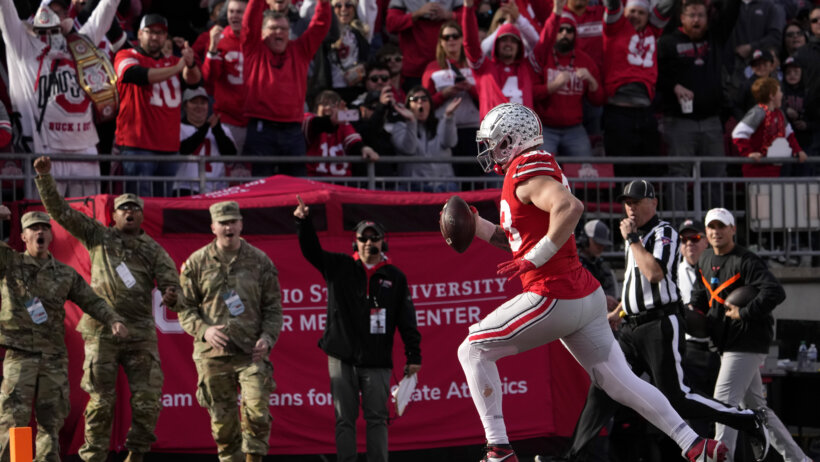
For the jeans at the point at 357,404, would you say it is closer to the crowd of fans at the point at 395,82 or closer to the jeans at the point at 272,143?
the crowd of fans at the point at 395,82

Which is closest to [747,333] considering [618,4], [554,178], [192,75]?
[554,178]

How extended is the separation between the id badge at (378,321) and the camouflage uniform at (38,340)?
79.9 inches

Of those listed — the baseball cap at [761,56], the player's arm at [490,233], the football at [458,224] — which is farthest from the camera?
the baseball cap at [761,56]

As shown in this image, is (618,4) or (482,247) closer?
(482,247)

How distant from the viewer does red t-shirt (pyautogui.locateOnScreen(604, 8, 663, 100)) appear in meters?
14.1

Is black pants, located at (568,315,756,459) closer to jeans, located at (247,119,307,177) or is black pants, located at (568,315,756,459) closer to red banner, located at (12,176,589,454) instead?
red banner, located at (12,176,589,454)

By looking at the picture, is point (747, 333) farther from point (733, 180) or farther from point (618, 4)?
point (618, 4)

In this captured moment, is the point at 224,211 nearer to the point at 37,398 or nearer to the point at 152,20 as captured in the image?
the point at 37,398

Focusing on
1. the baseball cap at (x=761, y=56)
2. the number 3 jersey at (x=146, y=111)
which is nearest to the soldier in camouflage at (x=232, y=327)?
the number 3 jersey at (x=146, y=111)

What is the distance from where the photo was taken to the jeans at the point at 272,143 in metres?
12.6

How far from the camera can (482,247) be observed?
11.5 m

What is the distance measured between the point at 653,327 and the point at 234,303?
336 cm

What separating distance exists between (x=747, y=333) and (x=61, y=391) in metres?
5.70

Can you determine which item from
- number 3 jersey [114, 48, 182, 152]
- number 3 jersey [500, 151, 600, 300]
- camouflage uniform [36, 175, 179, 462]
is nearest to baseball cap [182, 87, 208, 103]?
number 3 jersey [114, 48, 182, 152]
